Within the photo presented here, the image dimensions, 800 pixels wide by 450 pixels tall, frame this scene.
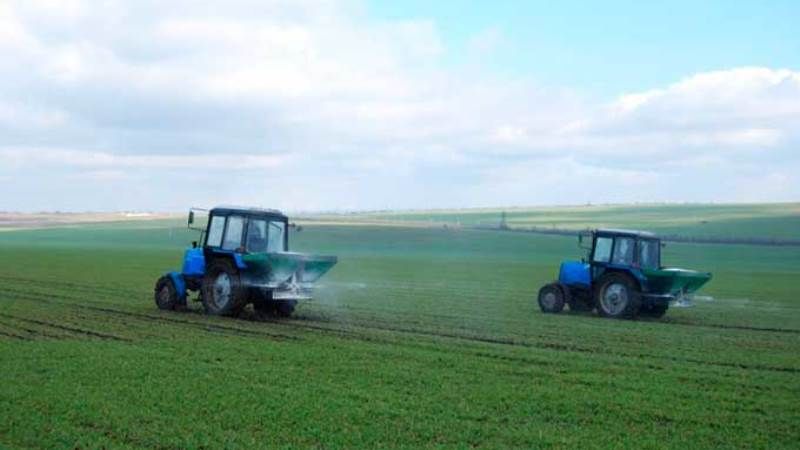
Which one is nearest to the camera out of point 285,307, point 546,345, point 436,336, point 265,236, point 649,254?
point 546,345

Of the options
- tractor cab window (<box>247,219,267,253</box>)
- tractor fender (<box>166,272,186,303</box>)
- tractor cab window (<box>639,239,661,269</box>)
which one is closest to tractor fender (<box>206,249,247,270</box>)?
tractor cab window (<box>247,219,267,253</box>)

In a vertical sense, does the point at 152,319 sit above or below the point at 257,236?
below

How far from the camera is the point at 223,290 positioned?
21062 millimetres

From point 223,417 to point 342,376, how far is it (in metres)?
2.90

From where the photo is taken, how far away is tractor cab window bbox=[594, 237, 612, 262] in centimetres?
2328

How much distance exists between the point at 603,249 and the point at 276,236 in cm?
787

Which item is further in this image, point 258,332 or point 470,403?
point 258,332

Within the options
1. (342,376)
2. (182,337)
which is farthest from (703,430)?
(182,337)

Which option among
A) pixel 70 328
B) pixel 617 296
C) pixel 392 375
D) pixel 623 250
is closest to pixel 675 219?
pixel 623 250

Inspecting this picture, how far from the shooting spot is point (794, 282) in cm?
4244

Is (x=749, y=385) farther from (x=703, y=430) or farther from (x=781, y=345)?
(x=781, y=345)

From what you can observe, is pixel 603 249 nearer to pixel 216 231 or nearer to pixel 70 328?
pixel 216 231

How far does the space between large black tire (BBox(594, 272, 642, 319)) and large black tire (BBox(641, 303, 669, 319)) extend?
1.75 feet

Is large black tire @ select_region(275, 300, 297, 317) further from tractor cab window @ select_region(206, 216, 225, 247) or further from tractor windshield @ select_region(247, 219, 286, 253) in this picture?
tractor cab window @ select_region(206, 216, 225, 247)
